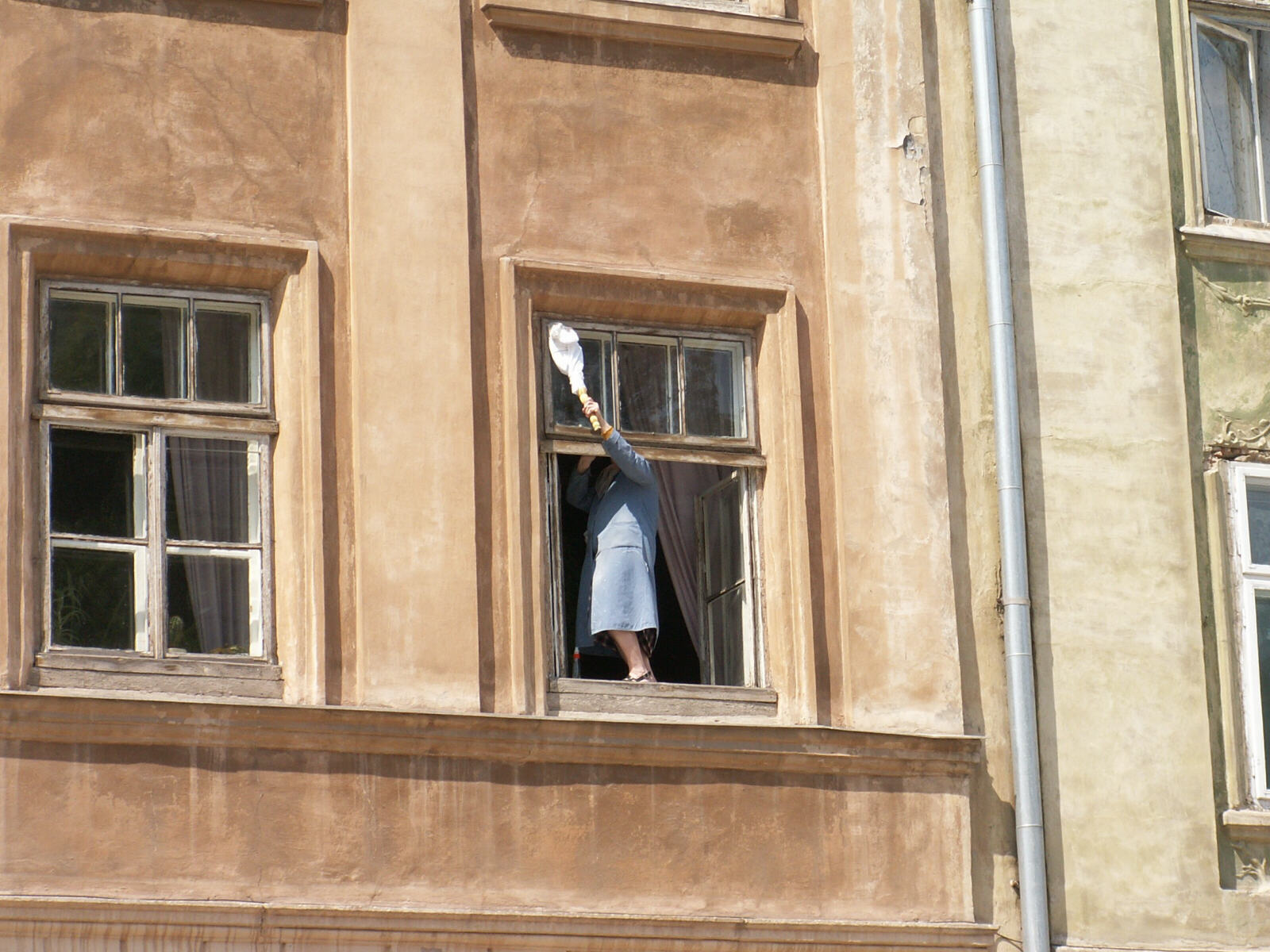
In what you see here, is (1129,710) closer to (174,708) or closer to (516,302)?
(516,302)

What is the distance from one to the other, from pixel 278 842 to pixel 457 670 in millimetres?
1044

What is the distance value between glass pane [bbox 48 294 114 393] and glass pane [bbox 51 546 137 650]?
0.72m

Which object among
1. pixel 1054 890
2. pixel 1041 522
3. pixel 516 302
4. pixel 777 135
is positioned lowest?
pixel 1054 890

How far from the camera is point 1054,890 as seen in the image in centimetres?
1206

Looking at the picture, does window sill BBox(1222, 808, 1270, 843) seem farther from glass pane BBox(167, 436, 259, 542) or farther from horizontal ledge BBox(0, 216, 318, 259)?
horizontal ledge BBox(0, 216, 318, 259)

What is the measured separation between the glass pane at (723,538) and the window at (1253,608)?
2.34 meters

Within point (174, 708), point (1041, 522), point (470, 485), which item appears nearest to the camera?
point (174, 708)

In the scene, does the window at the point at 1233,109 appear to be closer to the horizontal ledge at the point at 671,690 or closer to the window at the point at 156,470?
the horizontal ledge at the point at 671,690

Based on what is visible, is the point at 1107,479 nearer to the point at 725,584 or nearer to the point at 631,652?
the point at 725,584

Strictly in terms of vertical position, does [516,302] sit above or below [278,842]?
above

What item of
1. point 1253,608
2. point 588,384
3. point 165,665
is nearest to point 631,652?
point 588,384

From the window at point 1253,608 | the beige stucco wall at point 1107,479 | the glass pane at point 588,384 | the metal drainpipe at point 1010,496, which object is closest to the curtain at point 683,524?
the glass pane at point 588,384

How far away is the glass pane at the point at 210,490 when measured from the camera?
37.8 ft

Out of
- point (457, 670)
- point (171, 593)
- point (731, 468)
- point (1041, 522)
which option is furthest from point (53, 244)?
point (1041, 522)
